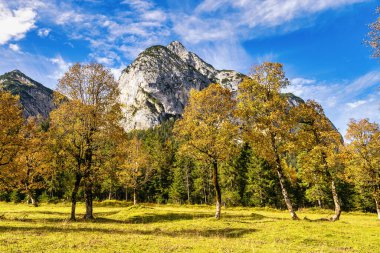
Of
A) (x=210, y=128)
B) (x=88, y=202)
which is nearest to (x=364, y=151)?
(x=210, y=128)

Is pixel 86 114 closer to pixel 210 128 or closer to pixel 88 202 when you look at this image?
pixel 88 202

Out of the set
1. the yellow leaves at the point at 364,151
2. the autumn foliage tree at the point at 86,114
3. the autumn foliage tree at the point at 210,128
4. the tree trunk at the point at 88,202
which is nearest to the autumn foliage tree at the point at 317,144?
the autumn foliage tree at the point at 210,128

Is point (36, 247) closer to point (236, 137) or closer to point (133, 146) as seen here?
point (236, 137)

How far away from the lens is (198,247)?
1736 cm

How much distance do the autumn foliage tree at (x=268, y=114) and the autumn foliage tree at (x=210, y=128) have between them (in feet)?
10.5

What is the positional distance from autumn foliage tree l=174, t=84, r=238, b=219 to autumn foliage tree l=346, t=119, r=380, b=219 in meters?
22.2

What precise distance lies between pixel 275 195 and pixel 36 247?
270 ft

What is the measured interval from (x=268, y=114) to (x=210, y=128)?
7762mm

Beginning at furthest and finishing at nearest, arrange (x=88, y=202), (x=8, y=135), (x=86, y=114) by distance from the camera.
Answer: (x=88, y=202) < (x=86, y=114) < (x=8, y=135)

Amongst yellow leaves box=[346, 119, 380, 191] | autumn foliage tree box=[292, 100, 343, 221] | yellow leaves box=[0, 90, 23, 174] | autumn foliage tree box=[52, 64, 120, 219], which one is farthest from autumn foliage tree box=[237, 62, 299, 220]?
yellow leaves box=[0, 90, 23, 174]

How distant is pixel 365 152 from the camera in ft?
158

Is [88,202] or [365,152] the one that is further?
[365,152]

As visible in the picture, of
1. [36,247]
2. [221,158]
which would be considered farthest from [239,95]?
[36,247]

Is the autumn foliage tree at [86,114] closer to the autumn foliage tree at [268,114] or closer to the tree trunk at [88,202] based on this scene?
the tree trunk at [88,202]
